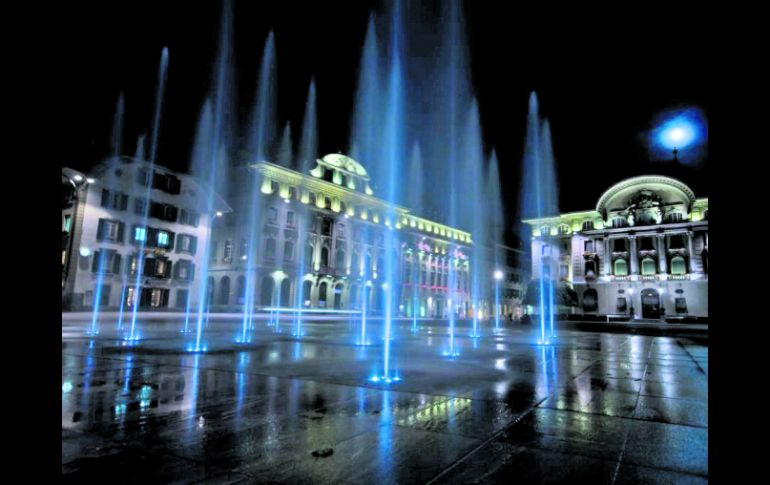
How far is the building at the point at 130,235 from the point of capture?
35250 millimetres

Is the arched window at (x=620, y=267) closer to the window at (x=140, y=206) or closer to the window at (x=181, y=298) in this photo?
the window at (x=181, y=298)

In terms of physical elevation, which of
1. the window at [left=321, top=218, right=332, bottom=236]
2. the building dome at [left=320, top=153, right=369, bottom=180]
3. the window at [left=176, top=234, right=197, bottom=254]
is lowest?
the window at [left=176, top=234, right=197, bottom=254]

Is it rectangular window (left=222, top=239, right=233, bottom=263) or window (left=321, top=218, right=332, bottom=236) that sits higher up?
window (left=321, top=218, right=332, bottom=236)

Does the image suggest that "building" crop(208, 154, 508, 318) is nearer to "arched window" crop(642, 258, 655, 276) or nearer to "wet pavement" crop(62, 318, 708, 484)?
"arched window" crop(642, 258, 655, 276)

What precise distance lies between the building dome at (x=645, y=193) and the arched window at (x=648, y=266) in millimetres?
7728

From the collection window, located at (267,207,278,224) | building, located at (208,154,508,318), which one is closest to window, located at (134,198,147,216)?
building, located at (208,154,508,318)

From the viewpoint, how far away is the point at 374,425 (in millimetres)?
4184

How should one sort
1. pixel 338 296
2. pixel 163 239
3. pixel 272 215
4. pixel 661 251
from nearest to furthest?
pixel 163 239 < pixel 272 215 < pixel 661 251 < pixel 338 296

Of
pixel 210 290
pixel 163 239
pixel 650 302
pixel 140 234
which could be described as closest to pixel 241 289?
pixel 210 290

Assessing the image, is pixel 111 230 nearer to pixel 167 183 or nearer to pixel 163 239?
pixel 163 239

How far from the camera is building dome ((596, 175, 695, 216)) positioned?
188 feet

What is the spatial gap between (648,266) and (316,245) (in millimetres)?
45005

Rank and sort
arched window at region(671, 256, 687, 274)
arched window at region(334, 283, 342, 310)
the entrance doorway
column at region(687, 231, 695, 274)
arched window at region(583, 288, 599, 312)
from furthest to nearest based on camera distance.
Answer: arched window at region(583, 288, 599, 312), arched window at region(334, 283, 342, 310), the entrance doorway, arched window at region(671, 256, 687, 274), column at region(687, 231, 695, 274)

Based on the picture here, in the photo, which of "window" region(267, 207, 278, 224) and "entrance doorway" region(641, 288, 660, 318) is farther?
"entrance doorway" region(641, 288, 660, 318)
